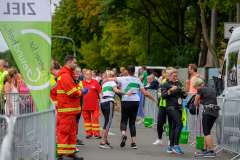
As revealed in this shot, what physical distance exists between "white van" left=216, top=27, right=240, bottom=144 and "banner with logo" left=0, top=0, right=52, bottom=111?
408 centimetres

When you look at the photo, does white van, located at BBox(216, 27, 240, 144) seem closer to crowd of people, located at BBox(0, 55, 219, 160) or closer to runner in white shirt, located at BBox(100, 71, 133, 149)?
crowd of people, located at BBox(0, 55, 219, 160)

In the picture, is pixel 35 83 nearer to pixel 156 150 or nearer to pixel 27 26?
pixel 27 26

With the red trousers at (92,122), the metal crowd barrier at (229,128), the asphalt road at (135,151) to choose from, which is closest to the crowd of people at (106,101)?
the asphalt road at (135,151)

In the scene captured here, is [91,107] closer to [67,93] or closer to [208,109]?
[208,109]

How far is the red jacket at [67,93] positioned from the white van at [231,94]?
3128 mm

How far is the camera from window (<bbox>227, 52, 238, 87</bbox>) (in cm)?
1095

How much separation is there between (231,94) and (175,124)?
1.67 meters

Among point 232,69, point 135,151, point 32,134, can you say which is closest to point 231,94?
point 232,69

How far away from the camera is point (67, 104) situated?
8.54m

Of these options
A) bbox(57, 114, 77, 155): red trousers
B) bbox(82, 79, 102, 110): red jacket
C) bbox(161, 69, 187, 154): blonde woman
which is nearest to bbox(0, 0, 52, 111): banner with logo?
bbox(57, 114, 77, 155): red trousers

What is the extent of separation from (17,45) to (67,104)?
6.54 feet

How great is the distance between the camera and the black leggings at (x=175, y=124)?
9.98m

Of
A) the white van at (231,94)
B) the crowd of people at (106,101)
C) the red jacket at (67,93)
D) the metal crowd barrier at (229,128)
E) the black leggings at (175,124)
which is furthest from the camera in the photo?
the black leggings at (175,124)

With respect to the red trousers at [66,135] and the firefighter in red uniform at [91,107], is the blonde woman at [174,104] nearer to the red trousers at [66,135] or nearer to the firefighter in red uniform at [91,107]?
the red trousers at [66,135]
